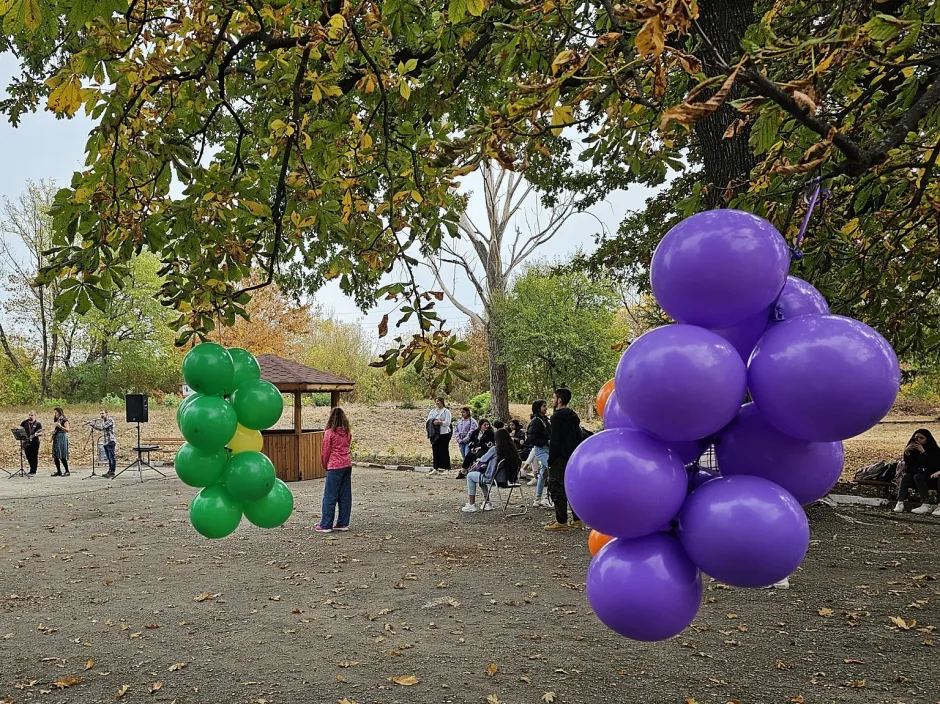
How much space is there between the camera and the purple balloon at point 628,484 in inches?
68.6

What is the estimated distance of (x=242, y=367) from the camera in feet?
11.7

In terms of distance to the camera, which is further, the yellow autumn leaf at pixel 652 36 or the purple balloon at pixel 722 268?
the yellow autumn leaf at pixel 652 36

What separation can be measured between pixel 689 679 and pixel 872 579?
3303 mm

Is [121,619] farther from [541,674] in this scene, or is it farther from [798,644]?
[798,644]

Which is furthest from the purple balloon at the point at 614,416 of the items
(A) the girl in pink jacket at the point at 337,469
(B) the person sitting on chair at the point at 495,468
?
(B) the person sitting on chair at the point at 495,468

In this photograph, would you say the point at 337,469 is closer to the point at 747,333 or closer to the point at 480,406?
the point at 747,333

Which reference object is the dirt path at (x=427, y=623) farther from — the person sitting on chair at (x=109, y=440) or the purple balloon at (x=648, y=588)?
the person sitting on chair at (x=109, y=440)

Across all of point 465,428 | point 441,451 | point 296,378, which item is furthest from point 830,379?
point 441,451

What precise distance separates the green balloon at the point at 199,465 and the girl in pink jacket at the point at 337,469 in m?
5.86

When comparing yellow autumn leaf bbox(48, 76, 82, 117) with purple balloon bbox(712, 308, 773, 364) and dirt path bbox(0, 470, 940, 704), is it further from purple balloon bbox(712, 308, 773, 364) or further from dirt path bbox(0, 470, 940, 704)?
dirt path bbox(0, 470, 940, 704)

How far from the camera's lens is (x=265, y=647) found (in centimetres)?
539

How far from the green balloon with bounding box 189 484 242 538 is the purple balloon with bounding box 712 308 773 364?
2454mm

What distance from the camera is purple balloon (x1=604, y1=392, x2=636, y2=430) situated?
2.03 metres

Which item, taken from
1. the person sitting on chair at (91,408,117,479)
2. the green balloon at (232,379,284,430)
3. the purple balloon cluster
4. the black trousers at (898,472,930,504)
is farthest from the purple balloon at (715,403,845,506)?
the person sitting on chair at (91,408,117,479)
